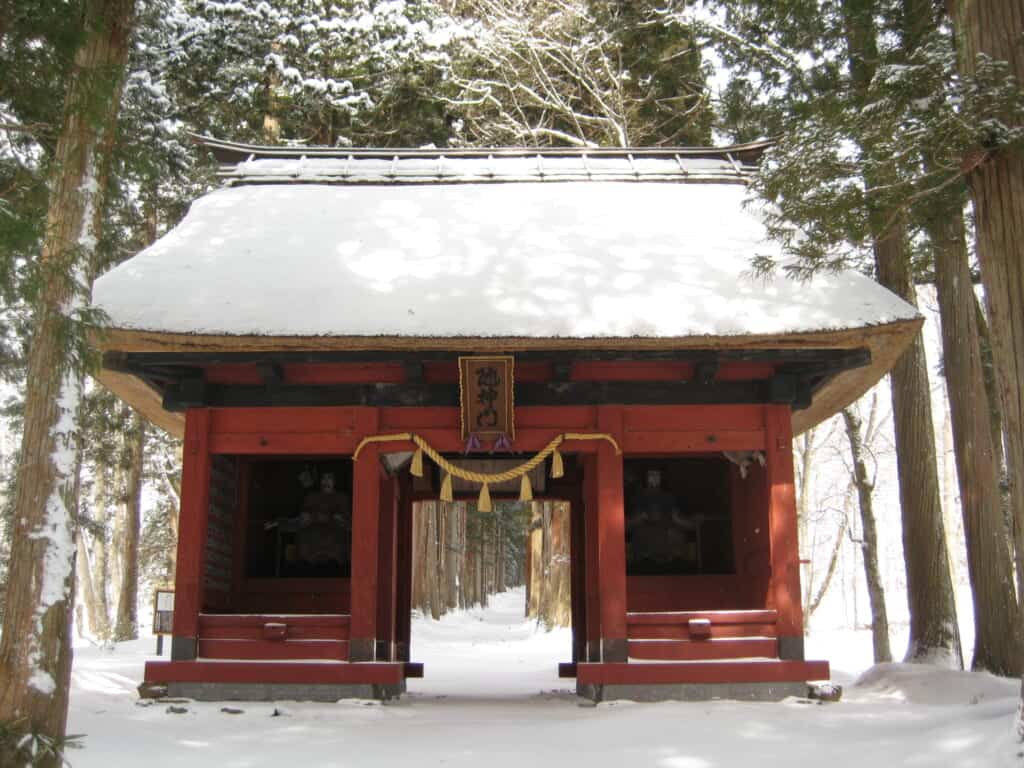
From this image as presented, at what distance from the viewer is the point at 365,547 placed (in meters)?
8.26

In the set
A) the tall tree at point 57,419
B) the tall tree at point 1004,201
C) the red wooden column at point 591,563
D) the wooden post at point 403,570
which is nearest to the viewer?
the tall tree at point 57,419

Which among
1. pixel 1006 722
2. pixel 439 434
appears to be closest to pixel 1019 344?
pixel 1006 722

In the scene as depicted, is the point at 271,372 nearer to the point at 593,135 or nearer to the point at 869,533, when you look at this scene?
the point at 869,533

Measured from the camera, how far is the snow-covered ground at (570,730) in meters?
5.70

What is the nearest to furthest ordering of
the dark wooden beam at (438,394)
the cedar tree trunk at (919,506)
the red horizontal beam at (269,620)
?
the red horizontal beam at (269,620), the dark wooden beam at (438,394), the cedar tree trunk at (919,506)

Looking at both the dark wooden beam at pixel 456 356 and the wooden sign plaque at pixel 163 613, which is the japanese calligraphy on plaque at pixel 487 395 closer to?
the dark wooden beam at pixel 456 356

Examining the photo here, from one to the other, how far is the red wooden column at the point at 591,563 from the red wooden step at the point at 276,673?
2.33 metres

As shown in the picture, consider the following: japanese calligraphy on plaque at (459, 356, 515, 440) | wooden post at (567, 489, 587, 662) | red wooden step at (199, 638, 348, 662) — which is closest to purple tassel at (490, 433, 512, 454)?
japanese calligraphy on plaque at (459, 356, 515, 440)

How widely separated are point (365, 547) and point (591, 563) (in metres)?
2.85

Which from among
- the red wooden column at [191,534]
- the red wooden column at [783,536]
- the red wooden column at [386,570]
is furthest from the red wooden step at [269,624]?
the red wooden column at [783,536]

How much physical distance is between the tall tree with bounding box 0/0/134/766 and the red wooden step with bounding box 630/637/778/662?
476 centimetres

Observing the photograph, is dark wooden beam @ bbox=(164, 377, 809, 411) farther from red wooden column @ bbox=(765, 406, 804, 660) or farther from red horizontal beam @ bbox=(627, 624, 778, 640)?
red horizontal beam @ bbox=(627, 624, 778, 640)

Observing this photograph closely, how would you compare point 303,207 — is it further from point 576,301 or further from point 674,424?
point 674,424

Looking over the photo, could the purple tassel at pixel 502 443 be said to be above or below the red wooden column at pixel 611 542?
above
